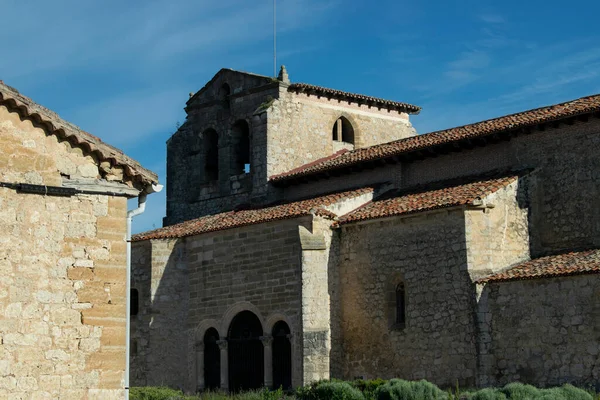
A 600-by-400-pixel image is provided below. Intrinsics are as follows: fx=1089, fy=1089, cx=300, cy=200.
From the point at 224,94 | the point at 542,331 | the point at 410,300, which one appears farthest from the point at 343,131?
the point at 542,331

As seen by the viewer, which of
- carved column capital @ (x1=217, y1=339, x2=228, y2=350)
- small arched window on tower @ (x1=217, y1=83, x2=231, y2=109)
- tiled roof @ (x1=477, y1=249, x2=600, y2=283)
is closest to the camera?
tiled roof @ (x1=477, y1=249, x2=600, y2=283)

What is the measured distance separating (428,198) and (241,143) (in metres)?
10.5

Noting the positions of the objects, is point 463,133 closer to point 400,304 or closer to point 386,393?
point 400,304

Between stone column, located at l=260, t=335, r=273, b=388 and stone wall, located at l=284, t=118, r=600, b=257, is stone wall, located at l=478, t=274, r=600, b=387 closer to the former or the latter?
stone wall, located at l=284, t=118, r=600, b=257

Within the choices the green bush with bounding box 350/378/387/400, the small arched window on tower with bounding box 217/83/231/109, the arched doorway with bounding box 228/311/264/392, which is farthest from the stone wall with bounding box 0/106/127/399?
the small arched window on tower with bounding box 217/83/231/109

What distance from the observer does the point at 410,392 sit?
21.7 meters

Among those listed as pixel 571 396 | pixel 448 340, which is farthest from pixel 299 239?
pixel 571 396

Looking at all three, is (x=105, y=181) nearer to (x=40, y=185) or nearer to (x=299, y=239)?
(x=40, y=185)

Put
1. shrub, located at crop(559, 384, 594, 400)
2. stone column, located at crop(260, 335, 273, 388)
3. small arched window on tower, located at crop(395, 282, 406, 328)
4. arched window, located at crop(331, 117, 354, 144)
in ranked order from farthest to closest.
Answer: arched window, located at crop(331, 117, 354, 144) → stone column, located at crop(260, 335, 273, 388) → small arched window on tower, located at crop(395, 282, 406, 328) → shrub, located at crop(559, 384, 594, 400)

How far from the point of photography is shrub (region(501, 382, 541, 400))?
19877mm

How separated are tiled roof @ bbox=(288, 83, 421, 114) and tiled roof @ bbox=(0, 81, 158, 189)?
687 inches

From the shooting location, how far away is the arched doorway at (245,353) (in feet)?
92.4

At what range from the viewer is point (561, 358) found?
22.5 meters

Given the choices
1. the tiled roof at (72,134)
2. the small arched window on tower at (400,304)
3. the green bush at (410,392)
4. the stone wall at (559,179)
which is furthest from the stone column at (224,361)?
the tiled roof at (72,134)
